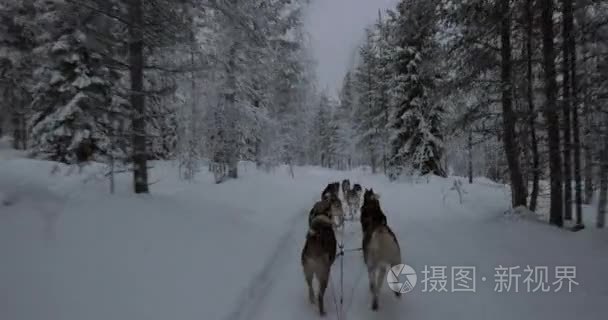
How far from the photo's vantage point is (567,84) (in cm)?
760

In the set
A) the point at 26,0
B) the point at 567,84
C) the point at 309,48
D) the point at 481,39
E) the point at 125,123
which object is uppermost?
the point at 309,48

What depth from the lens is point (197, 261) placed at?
5312mm

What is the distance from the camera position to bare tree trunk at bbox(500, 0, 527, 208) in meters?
8.27

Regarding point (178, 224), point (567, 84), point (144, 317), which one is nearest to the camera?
point (144, 317)

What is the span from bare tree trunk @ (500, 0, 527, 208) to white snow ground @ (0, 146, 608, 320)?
163 cm

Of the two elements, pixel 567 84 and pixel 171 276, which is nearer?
pixel 171 276

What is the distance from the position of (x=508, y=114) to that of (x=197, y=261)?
27.1ft

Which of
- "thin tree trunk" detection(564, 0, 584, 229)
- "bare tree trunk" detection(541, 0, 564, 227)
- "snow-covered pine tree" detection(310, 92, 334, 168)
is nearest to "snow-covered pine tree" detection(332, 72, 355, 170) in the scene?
"snow-covered pine tree" detection(310, 92, 334, 168)

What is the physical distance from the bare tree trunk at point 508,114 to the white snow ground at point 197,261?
1627 millimetres

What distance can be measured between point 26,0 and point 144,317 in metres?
4.50

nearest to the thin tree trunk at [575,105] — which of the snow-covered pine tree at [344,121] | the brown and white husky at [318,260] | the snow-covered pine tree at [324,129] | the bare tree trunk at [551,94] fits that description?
the bare tree trunk at [551,94]

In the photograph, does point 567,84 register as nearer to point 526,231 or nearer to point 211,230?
point 526,231

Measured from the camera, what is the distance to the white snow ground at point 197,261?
3.77 m

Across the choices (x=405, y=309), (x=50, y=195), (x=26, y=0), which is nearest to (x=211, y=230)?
(x=50, y=195)
